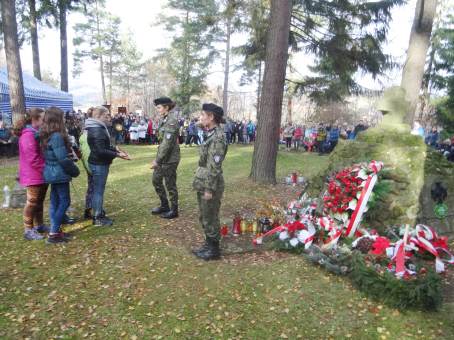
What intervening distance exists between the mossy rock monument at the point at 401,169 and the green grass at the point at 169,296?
5.47ft

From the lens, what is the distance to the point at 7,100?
1420cm

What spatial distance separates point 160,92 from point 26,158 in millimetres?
57700

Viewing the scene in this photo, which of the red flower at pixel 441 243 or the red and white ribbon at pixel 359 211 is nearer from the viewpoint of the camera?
the red flower at pixel 441 243

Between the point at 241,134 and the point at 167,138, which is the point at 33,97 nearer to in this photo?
the point at 241,134

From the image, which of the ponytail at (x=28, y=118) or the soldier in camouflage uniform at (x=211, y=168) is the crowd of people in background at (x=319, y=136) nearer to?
the soldier in camouflage uniform at (x=211, y=168)

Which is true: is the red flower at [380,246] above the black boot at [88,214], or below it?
above

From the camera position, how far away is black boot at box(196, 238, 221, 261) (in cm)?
473

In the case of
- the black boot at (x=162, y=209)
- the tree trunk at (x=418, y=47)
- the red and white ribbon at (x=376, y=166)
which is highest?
the tree trunk at (x=418, y=47)

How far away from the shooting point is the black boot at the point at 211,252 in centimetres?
473

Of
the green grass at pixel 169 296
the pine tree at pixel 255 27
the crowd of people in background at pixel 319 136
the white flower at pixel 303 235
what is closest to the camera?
the green grass at pixel 169 296

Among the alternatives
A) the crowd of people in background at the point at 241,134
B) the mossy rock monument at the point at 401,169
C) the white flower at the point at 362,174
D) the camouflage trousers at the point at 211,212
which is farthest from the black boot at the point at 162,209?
the crowd of people in background at the point at 241,134

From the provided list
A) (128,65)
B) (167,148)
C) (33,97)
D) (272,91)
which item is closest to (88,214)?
(167,148)

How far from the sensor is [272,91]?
852 centimetres

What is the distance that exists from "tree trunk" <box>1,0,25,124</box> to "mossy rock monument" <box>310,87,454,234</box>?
34.6 ft
